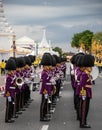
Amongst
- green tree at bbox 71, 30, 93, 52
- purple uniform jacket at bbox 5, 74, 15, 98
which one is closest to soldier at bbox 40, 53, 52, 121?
purple uniform jacket at bbox 5, 74, 15, 98

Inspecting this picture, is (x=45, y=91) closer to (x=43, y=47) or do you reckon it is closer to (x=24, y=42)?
(x=43, y=47)

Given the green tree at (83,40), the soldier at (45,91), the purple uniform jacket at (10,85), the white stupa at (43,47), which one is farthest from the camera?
the green tree at (83,40)

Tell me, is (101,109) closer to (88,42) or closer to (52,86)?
(52,86)

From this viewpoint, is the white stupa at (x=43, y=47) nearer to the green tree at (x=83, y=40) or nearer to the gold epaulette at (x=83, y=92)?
the green tree at (x=83, y=40)

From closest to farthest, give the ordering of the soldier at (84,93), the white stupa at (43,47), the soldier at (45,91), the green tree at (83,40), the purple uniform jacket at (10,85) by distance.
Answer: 1. the soldier at (84,93)
2. the purple uniform jacket at (10,85)
3. the soldier at (45,91)
4. the white stupa at (43,47)
5. the green tree at (83,40)

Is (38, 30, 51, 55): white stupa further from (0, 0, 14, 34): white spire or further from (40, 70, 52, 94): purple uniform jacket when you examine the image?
(40, 70, 52, 94): purple uniform jacket

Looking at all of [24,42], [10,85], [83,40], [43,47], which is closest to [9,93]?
[10,85]

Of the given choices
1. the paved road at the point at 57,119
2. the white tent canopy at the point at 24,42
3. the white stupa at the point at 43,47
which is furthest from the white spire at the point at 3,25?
the paved road at the point at 57,119

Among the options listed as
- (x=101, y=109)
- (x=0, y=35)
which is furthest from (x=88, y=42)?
(x=101, y=109)

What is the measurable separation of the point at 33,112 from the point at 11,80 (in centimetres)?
321

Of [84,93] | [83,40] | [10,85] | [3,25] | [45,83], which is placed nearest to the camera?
[84,93]

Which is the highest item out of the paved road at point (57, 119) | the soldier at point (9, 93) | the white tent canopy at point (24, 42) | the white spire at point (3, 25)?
the white spire at point (3, 25)

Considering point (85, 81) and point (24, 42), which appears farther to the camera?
point (24, 42)

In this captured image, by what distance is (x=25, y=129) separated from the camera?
15.9 metres
